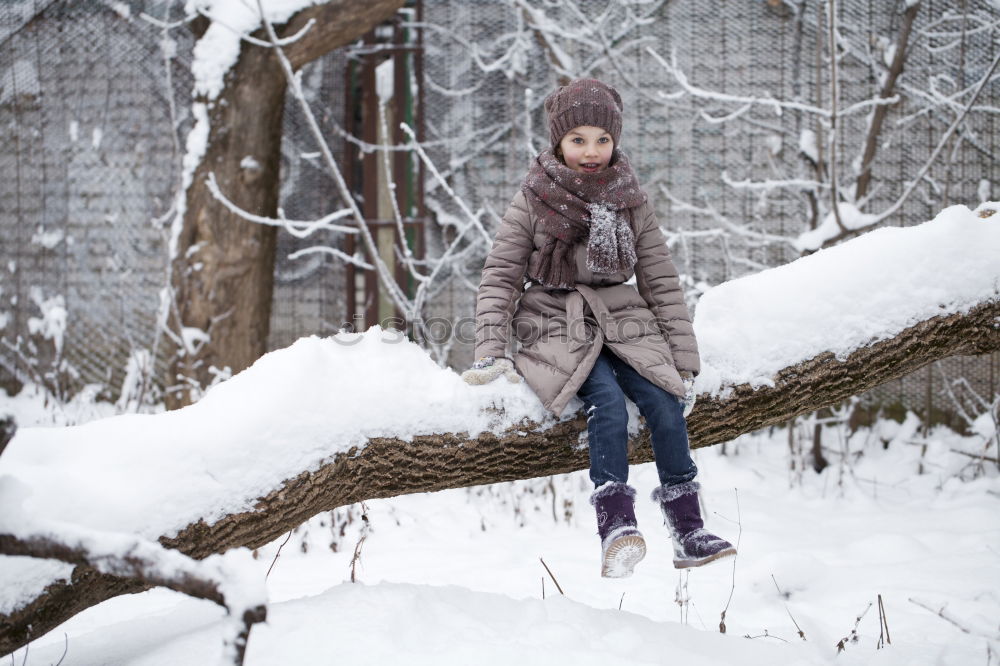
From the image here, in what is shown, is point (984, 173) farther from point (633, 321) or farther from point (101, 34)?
point (101, 34)

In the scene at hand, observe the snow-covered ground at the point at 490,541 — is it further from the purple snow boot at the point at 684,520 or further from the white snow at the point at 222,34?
the white snow at the point at 222,34

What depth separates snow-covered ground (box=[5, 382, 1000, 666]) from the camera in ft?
6.82

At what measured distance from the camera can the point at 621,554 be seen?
205cm

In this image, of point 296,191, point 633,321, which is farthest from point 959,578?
point 296,191

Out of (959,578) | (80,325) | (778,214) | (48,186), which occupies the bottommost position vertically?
(959,578)

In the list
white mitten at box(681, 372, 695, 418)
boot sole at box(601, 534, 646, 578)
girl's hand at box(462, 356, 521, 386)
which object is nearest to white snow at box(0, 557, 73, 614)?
girl's hand at box(462, 356, 521, 386)

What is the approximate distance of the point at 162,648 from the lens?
2.04 metres

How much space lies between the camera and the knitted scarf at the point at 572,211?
2.35 metres

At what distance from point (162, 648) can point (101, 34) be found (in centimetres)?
551

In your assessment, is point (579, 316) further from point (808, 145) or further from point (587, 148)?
point (808, 145)

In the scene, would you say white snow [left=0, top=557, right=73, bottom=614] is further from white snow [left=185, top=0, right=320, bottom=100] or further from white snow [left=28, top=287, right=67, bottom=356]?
white snow [left=28, top=287, right=67, bottom=356]

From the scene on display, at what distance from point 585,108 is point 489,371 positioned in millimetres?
863

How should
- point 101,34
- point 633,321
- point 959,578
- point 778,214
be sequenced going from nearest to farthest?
point 633,321, point 959,578, point 778,214, point 101,34

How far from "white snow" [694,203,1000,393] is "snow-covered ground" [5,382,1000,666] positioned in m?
0.81
